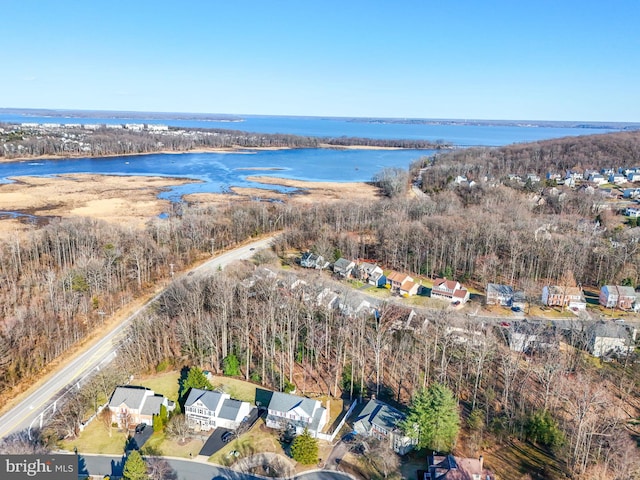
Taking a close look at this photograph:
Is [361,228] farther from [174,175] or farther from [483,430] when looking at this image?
[174,175]

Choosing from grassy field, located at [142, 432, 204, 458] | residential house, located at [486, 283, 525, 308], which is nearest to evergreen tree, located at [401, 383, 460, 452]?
grassy field, located at [142, 432, 204, 458]

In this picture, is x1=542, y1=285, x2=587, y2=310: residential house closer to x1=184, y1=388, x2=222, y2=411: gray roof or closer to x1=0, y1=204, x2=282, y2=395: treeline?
x1=184, y1=388, x2=222, y2=411: gray roof

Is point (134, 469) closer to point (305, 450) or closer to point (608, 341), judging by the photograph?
point (305, 450)

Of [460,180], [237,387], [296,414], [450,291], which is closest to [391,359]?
[296,414]

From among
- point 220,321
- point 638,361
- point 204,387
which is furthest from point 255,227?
point 638,361

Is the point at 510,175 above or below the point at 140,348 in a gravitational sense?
above

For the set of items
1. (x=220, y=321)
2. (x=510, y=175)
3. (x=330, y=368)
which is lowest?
(x=330, y=368)
